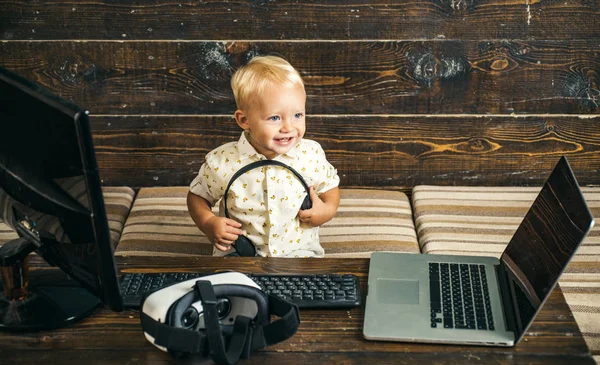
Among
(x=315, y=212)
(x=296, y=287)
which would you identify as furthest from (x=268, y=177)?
(x=296, y=287)

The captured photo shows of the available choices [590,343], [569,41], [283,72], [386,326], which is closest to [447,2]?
[569,41]

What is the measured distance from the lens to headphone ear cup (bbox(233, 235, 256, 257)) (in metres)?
1.87

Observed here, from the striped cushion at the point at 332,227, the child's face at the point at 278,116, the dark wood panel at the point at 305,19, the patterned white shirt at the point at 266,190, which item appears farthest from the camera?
the dark wood panel at the point at 305,19

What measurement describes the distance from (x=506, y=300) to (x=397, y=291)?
20 centimetres

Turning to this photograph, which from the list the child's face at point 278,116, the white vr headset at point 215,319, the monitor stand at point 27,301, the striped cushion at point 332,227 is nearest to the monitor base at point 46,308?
the monitor stand at point 27,301

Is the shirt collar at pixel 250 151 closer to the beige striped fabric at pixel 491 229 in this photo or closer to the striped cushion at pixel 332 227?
the striped cushion at pixel 332 227

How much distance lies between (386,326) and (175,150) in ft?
4.65

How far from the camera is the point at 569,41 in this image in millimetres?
2436

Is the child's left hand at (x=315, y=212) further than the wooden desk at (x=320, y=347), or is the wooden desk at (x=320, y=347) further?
the child's left hand at (x=315, y=212)

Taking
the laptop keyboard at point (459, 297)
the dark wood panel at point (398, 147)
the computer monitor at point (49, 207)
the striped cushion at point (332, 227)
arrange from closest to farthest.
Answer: the computer monitor at point (49, 207) < the laptop keyboard at point (459, 297) < the striped cushion at point (332, 227) < the dark wood panel at point (398, 147)

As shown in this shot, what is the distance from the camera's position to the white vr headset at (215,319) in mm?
1208

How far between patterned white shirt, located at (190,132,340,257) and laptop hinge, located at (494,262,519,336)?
560mm

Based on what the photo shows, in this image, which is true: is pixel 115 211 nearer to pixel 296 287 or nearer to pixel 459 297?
pixel 296 287

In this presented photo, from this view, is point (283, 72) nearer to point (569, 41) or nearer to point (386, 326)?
point (386, 326)
